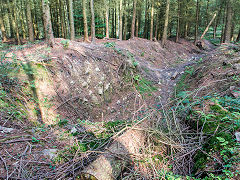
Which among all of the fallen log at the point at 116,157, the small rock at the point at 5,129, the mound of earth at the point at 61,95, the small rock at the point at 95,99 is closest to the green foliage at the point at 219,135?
the fallen log at the point at 116,157

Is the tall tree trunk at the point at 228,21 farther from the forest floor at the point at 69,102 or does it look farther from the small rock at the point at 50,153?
the small rock at the point at 50,153

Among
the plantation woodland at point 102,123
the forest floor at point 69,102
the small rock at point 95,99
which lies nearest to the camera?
the plantation woodland at point 102,123

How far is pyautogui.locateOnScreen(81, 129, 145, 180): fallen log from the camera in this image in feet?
7.76

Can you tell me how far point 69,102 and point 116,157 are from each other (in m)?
3.67

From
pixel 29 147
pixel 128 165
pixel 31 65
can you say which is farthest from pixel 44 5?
pixel 128 165

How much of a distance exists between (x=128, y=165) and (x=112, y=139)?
2.09 ft

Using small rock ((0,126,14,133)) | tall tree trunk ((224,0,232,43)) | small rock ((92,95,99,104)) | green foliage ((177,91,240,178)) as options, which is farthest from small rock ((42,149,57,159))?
tall tree trunk ((224,0,232,43))

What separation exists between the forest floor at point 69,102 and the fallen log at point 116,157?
240mm

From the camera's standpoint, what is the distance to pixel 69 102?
5.71m

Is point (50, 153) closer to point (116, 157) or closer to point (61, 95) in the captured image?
point (116, 157)

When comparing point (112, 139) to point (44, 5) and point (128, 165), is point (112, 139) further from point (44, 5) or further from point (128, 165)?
point (44, 5)

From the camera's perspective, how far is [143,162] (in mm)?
2793

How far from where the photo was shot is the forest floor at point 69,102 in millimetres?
2873

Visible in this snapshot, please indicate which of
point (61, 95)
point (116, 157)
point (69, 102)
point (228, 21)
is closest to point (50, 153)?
point (116, 157)
